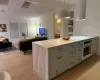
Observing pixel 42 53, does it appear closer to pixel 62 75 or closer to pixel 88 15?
pixel 62 75

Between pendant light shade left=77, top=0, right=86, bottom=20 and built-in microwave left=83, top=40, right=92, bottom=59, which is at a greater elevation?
pendant light shade left=77, top=0, right=86, bottom=20

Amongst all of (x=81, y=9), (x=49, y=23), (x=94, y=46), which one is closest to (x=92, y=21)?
(x=81, y=9)

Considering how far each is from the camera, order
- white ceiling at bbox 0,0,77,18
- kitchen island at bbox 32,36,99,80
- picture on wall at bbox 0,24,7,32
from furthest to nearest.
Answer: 1. picture on wall at bbox 0,24,7,32
2. white ceiling at bbox 0,0,77,18
3. kitchen island at bbox 32,36,99,80

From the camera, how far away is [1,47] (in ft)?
18.1

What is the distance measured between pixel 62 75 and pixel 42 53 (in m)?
0.91

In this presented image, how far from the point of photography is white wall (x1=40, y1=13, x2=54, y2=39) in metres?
7.41

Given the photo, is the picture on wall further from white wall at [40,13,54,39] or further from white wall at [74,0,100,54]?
white wall at [74,0,100,54]

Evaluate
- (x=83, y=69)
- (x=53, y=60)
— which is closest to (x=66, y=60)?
(x=53, y=60)

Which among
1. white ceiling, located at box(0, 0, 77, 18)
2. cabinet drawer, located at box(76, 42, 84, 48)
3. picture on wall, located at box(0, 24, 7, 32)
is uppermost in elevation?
white ceiling, located at box(0, 0, 77, 18)

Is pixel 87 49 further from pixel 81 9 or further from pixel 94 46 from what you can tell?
pixel 81 9

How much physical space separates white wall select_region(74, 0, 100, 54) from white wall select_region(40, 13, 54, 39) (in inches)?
111

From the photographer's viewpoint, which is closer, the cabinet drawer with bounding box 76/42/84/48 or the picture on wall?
the cabinet drawer with bounding box 76/42/84/48

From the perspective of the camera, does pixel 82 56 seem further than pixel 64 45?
Yes

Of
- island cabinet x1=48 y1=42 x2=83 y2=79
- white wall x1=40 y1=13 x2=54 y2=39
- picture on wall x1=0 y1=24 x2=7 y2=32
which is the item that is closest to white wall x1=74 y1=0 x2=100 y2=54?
island cabinet x1=48 y1=42 x2=83 y2=79
